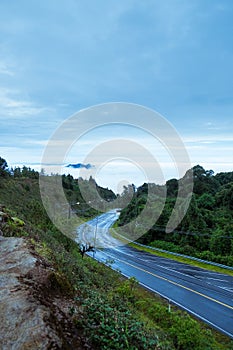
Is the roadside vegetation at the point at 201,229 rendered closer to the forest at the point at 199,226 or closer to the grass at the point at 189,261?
the forest at the point at 199,226

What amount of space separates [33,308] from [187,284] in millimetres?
18012

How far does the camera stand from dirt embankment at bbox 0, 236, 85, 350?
3.34 meters

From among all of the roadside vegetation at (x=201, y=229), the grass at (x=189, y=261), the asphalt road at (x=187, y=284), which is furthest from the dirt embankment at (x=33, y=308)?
the roadside vegetation at (x=201, y=229)

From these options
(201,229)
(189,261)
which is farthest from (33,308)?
(201,229)

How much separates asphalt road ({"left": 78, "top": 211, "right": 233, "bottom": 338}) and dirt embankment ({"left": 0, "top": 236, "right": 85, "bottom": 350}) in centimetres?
1050

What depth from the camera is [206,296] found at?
1717cm

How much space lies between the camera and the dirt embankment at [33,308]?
11.0 feet

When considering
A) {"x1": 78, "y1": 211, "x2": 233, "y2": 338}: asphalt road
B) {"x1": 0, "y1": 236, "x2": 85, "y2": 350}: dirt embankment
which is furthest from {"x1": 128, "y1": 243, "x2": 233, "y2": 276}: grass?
{"x1": 0, "y1": 236, "x2": 85, "y2": 350}: dirt embankment

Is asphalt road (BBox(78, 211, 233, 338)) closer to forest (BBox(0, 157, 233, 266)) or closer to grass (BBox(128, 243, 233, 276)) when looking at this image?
grass (BBox(128, 243, 233, 276))

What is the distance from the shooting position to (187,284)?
778 inches

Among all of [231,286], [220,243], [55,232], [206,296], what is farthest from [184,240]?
[55,232]

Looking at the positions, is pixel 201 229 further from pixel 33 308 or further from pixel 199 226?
pixel 33 308

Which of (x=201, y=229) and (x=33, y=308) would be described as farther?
(x=201, y=229)

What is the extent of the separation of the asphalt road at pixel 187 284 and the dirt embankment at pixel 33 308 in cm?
1050
